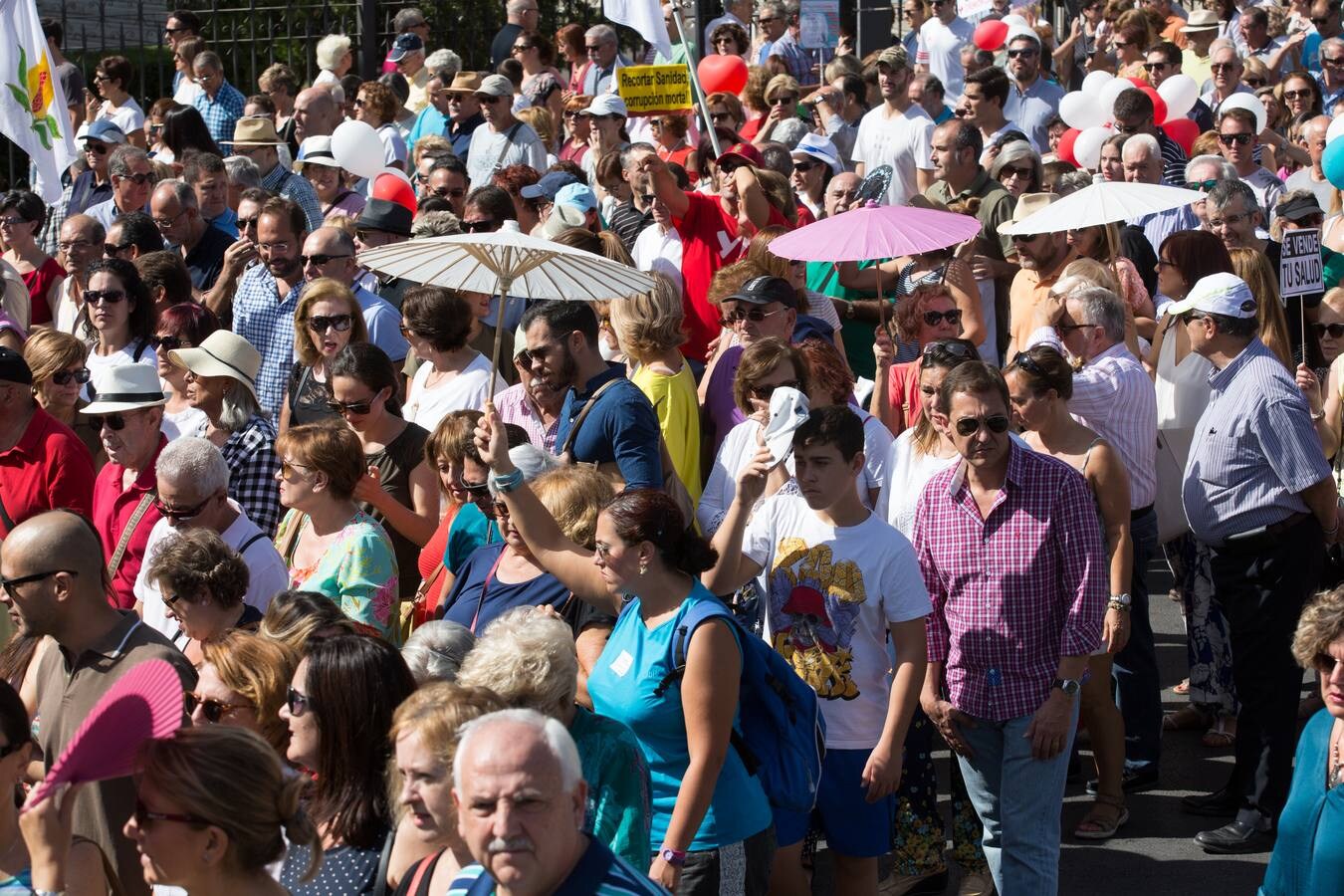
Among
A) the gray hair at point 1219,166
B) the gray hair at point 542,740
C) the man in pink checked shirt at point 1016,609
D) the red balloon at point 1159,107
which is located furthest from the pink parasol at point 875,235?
the red balloon at point 1159,107

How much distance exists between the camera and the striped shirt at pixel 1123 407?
662 cm

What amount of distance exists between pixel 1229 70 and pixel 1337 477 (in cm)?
692

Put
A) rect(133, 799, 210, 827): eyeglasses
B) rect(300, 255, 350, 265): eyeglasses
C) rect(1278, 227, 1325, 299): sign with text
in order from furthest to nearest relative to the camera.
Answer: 1. rect(300, 255, 350, 265): eyeglasses
2. rect(1278, 227, 1325, 299): sign with text
3. rect(133, 799, 210, 827): eyeglasses

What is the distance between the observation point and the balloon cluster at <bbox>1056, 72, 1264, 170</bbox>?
1154 cm

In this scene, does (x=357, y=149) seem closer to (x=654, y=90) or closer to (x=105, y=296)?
(x=654, y=90)

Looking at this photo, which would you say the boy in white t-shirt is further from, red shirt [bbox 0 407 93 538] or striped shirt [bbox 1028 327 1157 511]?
red shirt [bbox 0 407 93 538]

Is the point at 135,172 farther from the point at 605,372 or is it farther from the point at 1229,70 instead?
the point at 1229,70

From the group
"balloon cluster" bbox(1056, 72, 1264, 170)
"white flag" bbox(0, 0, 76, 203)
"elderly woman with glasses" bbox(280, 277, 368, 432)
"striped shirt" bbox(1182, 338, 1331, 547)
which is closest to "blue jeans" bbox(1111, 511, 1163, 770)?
"striped shirt" bbox(1182, 338, 1331, 547)

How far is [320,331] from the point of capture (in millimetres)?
7508

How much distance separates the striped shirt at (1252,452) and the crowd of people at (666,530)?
0.01m

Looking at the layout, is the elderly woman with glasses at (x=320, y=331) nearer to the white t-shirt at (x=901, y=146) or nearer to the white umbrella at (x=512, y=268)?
the white umbrella at (x=512, y=268)

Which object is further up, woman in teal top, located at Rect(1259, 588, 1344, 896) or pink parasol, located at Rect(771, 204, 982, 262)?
pink parasol, located at Rect(771, 204, 982, 262)

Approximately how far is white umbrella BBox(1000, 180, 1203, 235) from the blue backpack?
11.6 feet

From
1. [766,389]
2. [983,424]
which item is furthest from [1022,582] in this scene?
[766,389]
